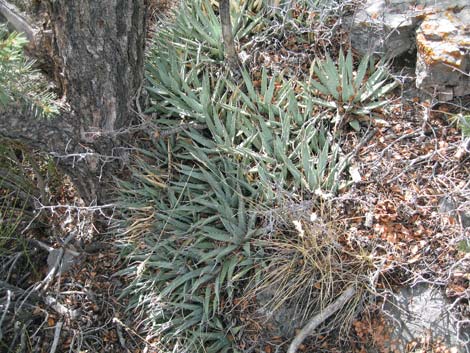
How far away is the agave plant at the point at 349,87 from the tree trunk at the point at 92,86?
3.53ft

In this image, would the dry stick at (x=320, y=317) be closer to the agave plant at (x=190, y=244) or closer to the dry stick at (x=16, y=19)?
the agave plant at (x=190, y=244)

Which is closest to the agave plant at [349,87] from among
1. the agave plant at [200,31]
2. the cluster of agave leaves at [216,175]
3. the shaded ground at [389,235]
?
the cluster of agave leaves at [216,175]

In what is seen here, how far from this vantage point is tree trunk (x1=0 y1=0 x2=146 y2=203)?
270cm

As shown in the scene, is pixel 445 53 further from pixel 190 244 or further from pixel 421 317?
pixel 190 244

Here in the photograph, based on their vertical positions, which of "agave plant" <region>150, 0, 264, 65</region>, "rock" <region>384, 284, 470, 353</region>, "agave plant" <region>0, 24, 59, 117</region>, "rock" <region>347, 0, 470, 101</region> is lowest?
"rock" <region>384, 284, 470, 353</region>

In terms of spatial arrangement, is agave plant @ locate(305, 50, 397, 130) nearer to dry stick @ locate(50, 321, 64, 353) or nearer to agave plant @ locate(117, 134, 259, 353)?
agave plant @ locate(117, 134, 259, 353)

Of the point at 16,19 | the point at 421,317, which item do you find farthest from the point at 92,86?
the point at 421,317

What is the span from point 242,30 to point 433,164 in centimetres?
146

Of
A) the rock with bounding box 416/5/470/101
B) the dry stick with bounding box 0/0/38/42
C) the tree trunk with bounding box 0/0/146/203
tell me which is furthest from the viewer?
the rock with bounding box 416/5/470/101

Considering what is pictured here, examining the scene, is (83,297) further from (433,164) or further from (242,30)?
(433,164)

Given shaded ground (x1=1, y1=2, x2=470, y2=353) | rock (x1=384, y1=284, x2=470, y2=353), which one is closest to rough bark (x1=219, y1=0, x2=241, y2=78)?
shaded ground (x1=1, y1=2, x2=470, y2=353)

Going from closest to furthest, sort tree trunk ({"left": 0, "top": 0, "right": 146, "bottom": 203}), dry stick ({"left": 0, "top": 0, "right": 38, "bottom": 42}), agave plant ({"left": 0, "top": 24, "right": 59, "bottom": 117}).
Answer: agave plant ({"left": 0, "top": 24, "right": 59, "bottom": 117}), tree trunk ({"left": 0, "top": 0, "right": 146, "bottom": 203}), dry stick ({"left": 0, "top": 0, "right": 38, "bottom": 42})

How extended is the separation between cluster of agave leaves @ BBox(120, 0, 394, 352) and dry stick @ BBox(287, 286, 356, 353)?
0.33 metres

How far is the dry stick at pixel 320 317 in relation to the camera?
287 cm
